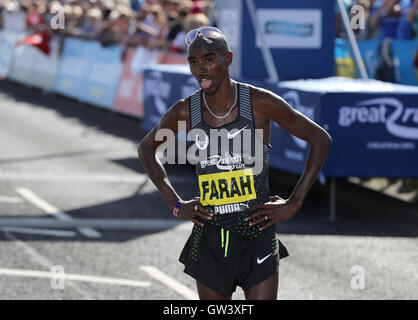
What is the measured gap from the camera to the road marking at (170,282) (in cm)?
790

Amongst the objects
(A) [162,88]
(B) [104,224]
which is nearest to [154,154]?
(B) [104,224]

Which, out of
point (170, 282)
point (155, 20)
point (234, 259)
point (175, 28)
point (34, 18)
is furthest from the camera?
point (34, 18)

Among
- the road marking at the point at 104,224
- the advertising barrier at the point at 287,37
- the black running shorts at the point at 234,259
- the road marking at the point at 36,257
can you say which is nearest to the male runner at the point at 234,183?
the black running shorts at the point at 234,259

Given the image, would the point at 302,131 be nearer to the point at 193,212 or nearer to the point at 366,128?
the point at 193,212

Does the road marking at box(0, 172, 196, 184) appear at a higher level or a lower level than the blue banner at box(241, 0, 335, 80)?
lower

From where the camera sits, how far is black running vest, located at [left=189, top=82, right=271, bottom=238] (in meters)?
4.97

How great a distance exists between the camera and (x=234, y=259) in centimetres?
509

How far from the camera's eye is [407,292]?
25.9ft

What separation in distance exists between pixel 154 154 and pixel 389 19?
40.0 ft

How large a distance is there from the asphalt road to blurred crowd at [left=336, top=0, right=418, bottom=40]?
386cm

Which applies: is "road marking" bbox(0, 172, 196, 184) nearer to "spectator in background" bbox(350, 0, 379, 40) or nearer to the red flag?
"spectator in background" bbox(350, 0, 379, 40)

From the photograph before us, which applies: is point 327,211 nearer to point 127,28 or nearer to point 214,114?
point 214,114

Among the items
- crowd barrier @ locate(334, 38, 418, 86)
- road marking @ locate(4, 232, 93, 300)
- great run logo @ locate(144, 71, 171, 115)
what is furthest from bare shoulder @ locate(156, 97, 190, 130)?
great run logo @ locate(144, 71, 171, 115)

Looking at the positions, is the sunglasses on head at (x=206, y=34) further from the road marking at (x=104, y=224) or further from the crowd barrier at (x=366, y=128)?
the crowd barrier at (x=366, y=128)
